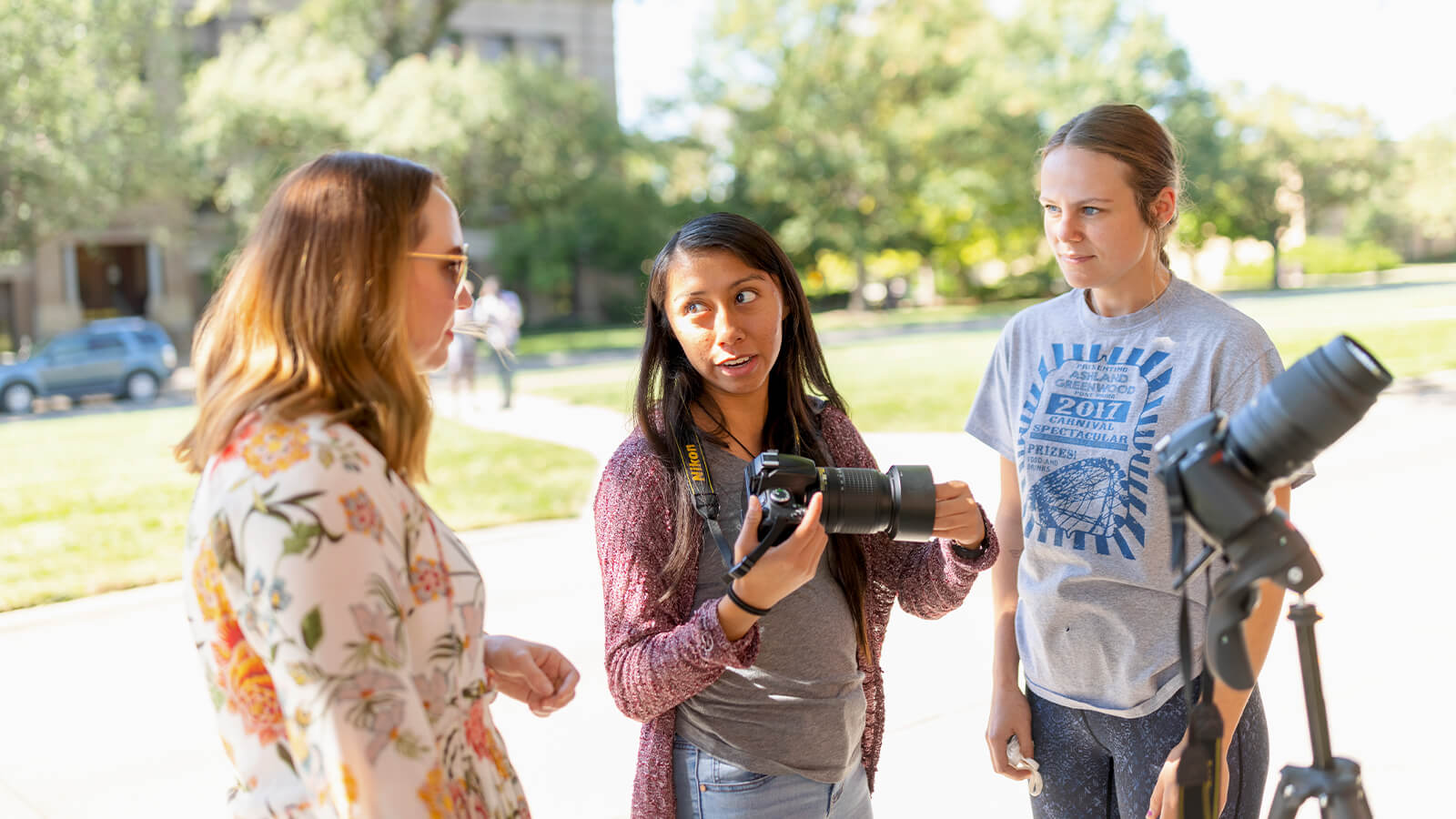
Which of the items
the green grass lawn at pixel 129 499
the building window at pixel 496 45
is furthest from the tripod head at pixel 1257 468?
the building window at pixel 496 45

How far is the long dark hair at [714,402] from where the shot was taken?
6.86 feet

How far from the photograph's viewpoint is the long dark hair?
2.09 meters

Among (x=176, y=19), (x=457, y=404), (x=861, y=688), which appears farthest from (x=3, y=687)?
(x=176, y=19)

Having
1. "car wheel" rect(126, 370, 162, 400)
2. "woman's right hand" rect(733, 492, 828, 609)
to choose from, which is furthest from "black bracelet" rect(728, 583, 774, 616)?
"car wheel" rect(126, 370, 162, 400)

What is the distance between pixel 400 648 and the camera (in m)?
1.35

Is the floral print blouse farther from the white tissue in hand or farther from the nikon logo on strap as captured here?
the white tissue in hand

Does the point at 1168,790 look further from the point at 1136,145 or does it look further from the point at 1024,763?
the point at 1136,145

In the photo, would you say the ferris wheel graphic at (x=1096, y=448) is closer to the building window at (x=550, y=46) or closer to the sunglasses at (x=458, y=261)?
the sunglasses at (x=458, y=261)

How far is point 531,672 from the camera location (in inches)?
71.6

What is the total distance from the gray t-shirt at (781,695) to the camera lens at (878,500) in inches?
9.3

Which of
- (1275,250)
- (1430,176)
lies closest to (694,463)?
(1430,176)

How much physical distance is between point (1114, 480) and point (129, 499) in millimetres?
11054

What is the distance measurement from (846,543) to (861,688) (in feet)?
0.92

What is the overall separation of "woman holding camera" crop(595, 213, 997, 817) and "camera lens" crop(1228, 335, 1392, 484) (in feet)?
2.02
